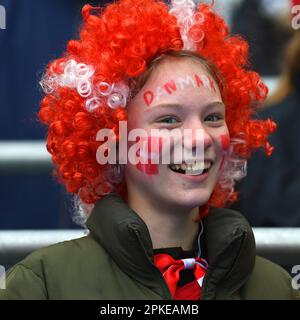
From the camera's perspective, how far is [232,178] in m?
2.71

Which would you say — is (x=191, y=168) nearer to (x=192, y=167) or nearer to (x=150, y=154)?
(x=192, y=167)

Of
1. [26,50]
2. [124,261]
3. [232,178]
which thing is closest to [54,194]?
[26,50]

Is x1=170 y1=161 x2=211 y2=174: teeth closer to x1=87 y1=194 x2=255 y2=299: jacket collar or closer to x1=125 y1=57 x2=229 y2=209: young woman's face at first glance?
x1=125 y1=57 x2=229 y2=209: young woman's face

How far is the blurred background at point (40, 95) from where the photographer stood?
3383 mm

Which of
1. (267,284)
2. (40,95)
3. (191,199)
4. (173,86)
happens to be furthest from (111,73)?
(40,95)

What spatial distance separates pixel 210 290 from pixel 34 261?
18.1 inches

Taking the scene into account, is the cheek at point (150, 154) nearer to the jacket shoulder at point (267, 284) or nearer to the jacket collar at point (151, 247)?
the jacket collar at point (151, 247)

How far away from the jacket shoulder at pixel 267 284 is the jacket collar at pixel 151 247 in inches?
1.6

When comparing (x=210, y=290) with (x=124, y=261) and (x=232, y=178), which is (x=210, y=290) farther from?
(x=232, y=178)

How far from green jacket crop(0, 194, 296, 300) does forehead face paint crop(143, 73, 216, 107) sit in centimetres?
29

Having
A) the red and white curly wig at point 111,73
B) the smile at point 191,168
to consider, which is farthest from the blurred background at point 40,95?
the smile at point 191,168

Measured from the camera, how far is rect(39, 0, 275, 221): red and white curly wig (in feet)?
8.10

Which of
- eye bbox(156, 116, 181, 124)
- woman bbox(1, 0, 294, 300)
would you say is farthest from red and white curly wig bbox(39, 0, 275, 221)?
eye bbox(156, 116, 181, 124)

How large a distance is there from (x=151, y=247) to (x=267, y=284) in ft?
1.20
